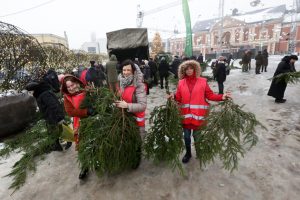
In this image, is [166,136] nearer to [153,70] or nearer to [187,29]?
[153,70]

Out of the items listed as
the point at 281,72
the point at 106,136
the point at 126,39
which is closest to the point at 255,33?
the point at 126,39

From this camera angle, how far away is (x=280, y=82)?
5.82m

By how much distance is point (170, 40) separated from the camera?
2468 inches

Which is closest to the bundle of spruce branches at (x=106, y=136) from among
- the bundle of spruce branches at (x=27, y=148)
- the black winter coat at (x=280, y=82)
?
the bundle of spruce branches at (x=27, y=148)

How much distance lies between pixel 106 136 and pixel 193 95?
52.6 inches

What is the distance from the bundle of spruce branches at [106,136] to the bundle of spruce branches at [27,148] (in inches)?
58.0

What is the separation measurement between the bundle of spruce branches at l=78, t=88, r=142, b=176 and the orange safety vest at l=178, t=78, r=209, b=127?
2.64 feet

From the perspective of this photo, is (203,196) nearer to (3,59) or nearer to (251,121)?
(251,121)

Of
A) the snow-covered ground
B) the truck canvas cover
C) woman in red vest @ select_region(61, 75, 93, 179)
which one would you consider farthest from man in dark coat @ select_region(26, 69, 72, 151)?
the truck canvas cover

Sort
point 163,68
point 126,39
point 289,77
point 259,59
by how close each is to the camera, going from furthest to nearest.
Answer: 1. point 259,59
2. point 126,39
3. point 163,68
4. point 289,77

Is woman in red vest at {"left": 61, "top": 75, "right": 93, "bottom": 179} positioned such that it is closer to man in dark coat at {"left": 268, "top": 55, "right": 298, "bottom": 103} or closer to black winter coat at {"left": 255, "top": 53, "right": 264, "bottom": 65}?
man in dark coat at {"left": 268, "top": 55, "right": 298, "bottom": 103}

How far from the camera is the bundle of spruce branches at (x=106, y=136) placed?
236cm

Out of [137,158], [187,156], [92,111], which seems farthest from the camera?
[187,156]

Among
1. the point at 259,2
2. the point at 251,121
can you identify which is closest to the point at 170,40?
the point at 259,2
